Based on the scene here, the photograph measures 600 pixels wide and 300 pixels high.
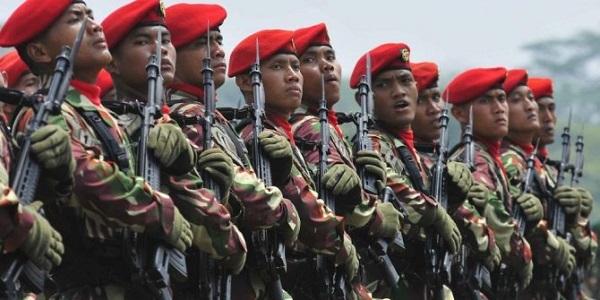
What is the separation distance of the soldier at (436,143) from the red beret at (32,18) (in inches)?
206

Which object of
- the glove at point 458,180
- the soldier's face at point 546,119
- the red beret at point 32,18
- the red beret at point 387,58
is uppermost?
the red beret at point 32,18

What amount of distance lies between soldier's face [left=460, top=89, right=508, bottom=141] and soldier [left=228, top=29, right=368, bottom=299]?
3.70 metres

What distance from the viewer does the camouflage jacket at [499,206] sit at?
55.6ft

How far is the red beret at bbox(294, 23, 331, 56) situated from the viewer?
48.2 ft

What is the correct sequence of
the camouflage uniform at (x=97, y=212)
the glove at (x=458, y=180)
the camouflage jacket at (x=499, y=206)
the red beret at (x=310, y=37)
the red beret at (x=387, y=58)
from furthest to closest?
the camouflage jacket at (x=499, y=206) → the red beret at (x=387, y=58) → the glove at (x=458, y=180) → the red beret at (x=310, y=37) → the camouflage uniform at (x=97, y=212)

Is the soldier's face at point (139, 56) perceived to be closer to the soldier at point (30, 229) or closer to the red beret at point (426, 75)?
the soldier at point (30, 229)

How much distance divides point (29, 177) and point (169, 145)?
1291 millimetres

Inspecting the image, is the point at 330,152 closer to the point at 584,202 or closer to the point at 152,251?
the point at 152,251

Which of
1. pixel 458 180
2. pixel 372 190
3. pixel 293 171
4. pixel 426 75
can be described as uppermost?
pixel 293 171

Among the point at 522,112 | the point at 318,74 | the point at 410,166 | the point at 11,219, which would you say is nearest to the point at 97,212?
the point at 11,219

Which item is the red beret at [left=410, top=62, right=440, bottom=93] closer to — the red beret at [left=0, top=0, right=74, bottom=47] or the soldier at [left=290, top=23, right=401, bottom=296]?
the soldier at [left=290, top=23, right=401, bottom=296]

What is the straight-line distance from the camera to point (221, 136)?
41.0ft

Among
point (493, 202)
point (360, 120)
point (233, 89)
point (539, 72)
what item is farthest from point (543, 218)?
point (539, 72)

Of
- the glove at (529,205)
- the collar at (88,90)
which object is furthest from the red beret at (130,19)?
the glove at (529,205)
